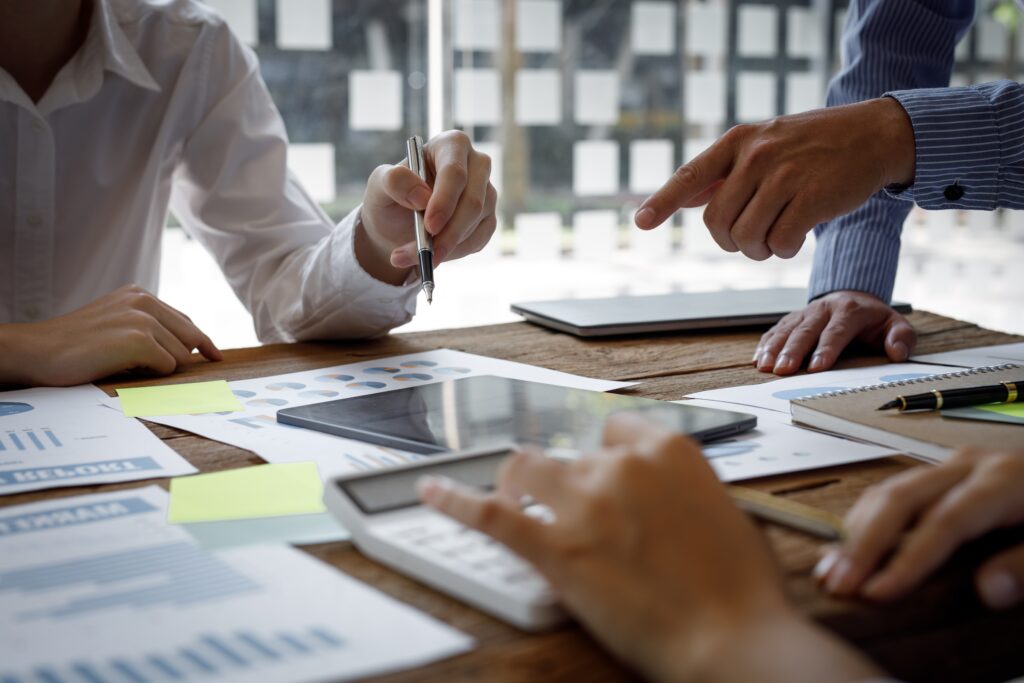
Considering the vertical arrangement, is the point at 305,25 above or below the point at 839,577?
above

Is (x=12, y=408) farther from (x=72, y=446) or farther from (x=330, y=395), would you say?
(x=330, y=395)

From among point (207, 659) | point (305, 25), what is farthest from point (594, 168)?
point (207, 659)

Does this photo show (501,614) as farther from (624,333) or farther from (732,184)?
(624,333)

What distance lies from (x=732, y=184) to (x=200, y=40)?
3.13ft

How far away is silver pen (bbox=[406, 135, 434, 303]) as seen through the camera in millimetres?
1067

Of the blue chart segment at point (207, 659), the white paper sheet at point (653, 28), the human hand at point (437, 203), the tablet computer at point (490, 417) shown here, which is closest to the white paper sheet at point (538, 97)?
the white paper sheet at point (653, 28)

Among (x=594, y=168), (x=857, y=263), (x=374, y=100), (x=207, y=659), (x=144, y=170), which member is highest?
(x=374, y=100)

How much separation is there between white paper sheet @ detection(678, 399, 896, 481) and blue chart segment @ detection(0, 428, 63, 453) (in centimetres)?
51

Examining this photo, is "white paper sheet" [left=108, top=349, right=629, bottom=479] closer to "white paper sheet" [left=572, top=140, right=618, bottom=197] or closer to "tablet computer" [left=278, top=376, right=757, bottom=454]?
"tablet computer" [left=278, top=376, right=757, bottom=454]

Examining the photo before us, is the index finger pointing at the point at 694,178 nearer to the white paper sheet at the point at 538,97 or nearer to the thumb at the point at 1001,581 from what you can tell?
the thumb at the point at 1001,581

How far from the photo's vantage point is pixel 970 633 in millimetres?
506

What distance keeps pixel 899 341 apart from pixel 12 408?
0.91m

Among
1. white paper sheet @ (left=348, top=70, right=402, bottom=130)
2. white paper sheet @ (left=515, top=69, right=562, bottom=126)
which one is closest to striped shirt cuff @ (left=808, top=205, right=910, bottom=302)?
white paper sheet @ (left=348, top=70, right=402, bottom=130)

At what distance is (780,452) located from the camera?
2.47 ft
